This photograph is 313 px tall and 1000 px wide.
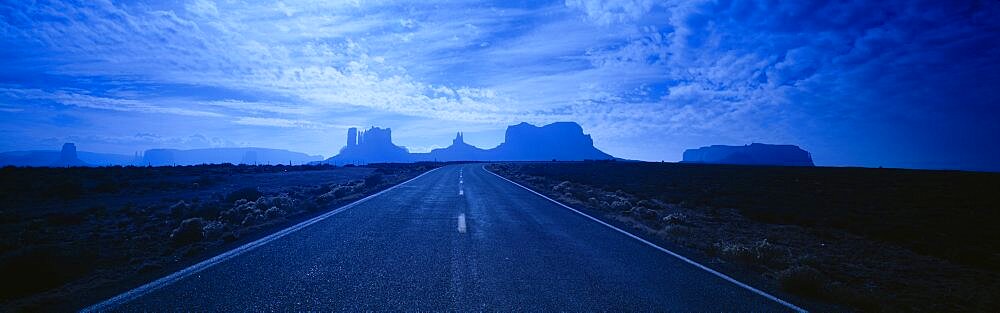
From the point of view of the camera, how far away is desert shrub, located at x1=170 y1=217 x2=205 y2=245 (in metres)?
7.64

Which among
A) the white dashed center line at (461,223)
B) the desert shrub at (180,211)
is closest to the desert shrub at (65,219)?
the desert shrub at (180,211)

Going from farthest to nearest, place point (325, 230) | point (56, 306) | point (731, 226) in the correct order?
point (731, 226), point (325, 230), point (56, 306)

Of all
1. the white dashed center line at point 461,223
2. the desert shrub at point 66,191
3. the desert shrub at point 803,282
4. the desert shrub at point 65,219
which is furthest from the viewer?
the desert shrub at point 66,191

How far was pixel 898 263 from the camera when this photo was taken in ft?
27.7

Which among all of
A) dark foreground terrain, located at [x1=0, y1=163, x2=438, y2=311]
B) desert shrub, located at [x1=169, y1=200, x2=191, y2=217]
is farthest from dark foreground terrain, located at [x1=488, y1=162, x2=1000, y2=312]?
desert shrub, located at [x1=169, y1=200, x2=191, y2=217]

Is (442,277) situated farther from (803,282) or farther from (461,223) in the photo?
(803,282)

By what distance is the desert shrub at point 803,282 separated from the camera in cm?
515

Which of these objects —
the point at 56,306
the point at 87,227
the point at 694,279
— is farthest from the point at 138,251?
the point at 694,279

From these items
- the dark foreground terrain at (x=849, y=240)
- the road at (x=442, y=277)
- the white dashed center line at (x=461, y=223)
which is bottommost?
the dark foreground terrain at (x=849, y=240)

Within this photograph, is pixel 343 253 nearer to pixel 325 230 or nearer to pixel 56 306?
pixel 325 230

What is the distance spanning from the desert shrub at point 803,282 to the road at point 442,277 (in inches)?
31.1

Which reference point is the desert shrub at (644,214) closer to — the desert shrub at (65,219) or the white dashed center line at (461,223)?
the white dashed center line at (461,223)

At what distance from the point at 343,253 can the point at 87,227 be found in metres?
8.60

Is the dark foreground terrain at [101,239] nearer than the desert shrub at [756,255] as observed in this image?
Yes
